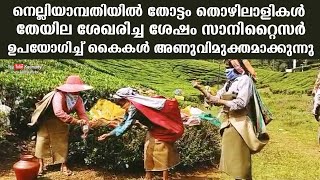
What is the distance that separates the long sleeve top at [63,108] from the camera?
585 centimetres

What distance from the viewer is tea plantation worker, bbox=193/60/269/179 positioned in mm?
5109

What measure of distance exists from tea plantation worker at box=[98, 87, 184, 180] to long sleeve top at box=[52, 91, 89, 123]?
19.8 inches

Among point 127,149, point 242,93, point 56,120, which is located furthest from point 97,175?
point 242,93

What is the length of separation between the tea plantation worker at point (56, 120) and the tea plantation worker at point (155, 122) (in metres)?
0.63

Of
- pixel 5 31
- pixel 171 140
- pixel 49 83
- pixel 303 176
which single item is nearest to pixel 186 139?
pixel 171 140

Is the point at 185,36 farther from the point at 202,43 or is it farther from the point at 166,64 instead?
the point at 166,64

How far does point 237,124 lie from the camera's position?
525 centimetres

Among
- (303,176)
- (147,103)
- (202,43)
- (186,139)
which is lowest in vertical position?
(303,176)

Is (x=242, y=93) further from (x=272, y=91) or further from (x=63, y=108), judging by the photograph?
(x=272, y=91)

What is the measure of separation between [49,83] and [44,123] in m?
1.13

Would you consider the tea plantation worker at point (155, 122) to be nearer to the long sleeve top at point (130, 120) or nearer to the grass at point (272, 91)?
the long sleeve top at point (130, 120)

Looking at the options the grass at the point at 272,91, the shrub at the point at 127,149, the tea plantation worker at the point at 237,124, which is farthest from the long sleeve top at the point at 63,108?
the tea plantation worker at the point at 237,124

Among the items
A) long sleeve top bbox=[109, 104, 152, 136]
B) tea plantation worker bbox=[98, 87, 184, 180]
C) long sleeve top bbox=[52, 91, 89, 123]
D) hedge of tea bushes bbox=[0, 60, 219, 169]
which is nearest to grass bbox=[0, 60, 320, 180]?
hedge of tea bushes bbox=[0, 60, 219, 169]

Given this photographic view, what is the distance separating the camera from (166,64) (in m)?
7.71
